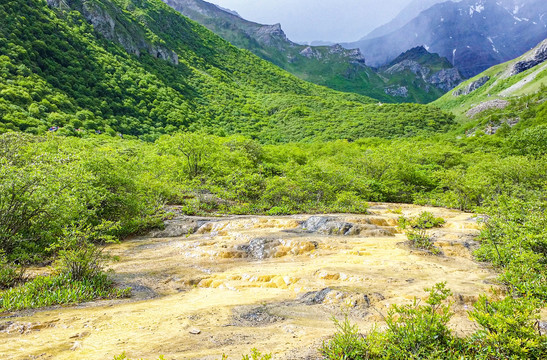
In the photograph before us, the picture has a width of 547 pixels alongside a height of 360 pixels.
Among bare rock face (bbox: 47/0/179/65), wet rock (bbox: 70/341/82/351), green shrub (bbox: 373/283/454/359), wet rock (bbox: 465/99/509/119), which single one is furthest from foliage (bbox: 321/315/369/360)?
bare rock face (bbox: 47/0/179/65)

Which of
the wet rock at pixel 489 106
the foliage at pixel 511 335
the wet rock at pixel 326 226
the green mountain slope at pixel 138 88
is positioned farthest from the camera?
the wet rock at pixel 489 106

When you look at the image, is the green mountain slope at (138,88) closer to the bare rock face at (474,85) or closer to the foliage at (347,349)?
the foliage at (347,349)

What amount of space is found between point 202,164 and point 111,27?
3672 inches

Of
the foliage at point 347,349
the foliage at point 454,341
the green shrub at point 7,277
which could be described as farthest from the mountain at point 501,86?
the green shrub at point 7,277

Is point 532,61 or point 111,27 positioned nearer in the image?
point 111,27

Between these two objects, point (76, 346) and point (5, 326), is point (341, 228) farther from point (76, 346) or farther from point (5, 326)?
point (5, 326)

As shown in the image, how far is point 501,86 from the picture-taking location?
415 ft

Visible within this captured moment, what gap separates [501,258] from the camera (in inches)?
368

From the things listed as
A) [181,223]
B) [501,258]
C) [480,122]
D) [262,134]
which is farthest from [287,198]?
[480,122]

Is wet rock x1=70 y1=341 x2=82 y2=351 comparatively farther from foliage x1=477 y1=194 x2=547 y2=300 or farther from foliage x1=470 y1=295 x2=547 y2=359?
foliage x1=477 y1=194 x2=547 y2=300

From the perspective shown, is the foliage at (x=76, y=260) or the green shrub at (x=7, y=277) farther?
the foliage at (x=76, y=260)

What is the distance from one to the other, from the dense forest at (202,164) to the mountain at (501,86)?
20784 millimetres

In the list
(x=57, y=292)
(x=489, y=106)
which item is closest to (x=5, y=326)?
(x=57, y=292)

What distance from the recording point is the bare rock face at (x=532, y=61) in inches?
5226
